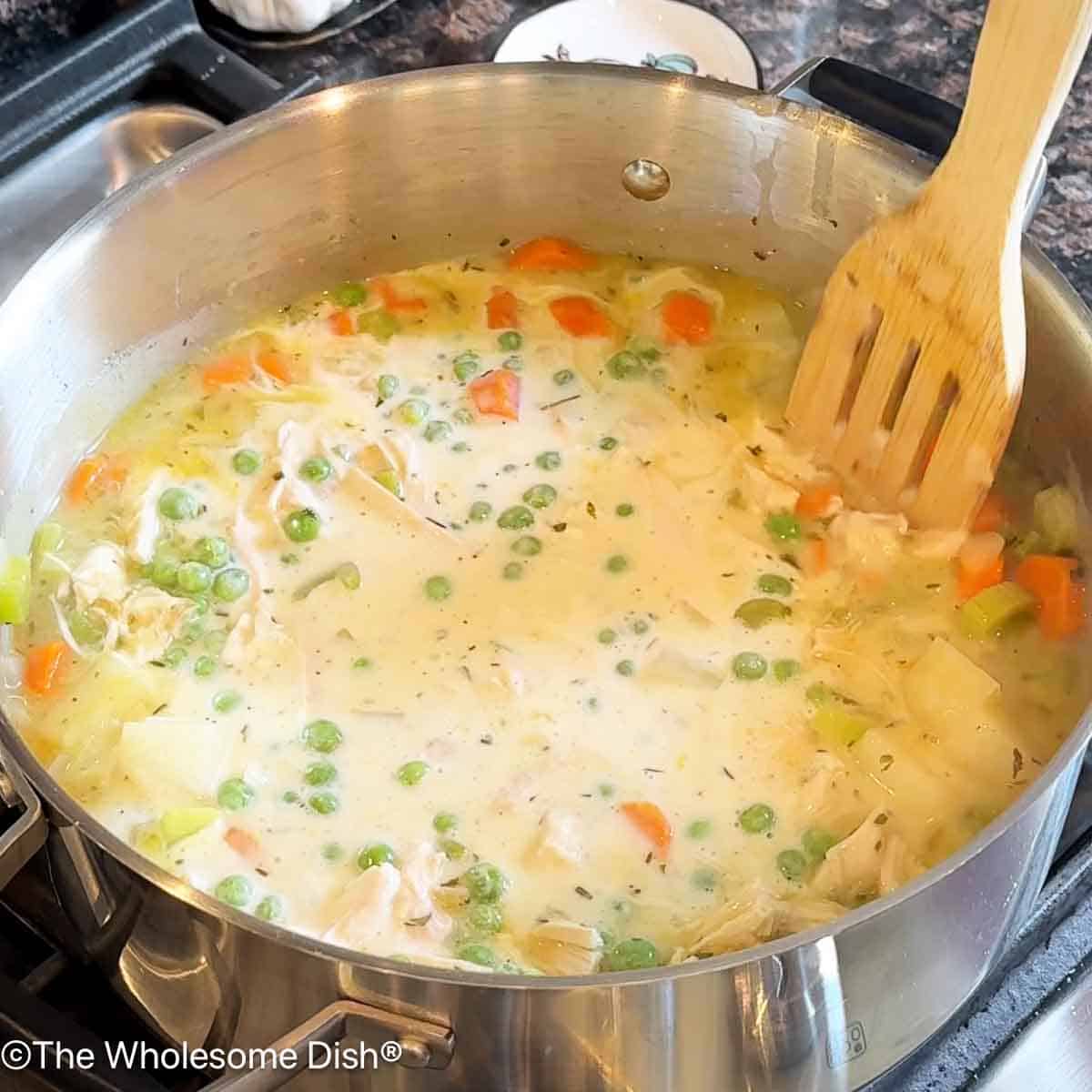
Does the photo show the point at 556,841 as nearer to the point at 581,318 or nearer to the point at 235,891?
the point at 235,891

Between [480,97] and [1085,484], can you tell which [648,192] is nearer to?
[480,97]

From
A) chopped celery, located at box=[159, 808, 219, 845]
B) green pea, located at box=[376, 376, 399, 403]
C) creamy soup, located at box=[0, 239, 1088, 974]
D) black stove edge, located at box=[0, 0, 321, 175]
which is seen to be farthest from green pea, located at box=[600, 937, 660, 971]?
black stove edge, located at box=[0, 0, 321, 175]

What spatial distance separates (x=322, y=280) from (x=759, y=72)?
2.11 feet

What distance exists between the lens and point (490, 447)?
151 centimetres

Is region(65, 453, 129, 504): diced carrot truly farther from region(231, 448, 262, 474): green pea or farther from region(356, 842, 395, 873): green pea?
region(356, 842, 395, 873): green pea

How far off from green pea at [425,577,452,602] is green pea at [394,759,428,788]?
0.63 feet

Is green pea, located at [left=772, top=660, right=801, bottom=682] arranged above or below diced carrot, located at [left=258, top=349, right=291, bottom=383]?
below

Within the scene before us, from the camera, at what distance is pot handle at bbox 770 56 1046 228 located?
4.58 feet

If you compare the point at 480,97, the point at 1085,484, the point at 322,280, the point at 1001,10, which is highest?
the point at 1001,10

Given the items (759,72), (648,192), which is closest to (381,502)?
(648,192)

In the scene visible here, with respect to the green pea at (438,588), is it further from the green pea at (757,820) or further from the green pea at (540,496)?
the green pea at (757,820)

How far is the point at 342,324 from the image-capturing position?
1628 millimetres

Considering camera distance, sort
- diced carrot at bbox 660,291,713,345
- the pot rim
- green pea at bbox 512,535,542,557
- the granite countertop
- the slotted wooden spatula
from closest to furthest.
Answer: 1. the pot rim
2. the slotted wooden spatula
3. green pea at bbox 512,535,542,557
4. diced carrot at bbox 660,291,713,345
5. the granite countertop

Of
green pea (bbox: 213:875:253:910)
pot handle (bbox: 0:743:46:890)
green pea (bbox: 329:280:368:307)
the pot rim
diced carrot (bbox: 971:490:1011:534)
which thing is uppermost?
the pot rim
